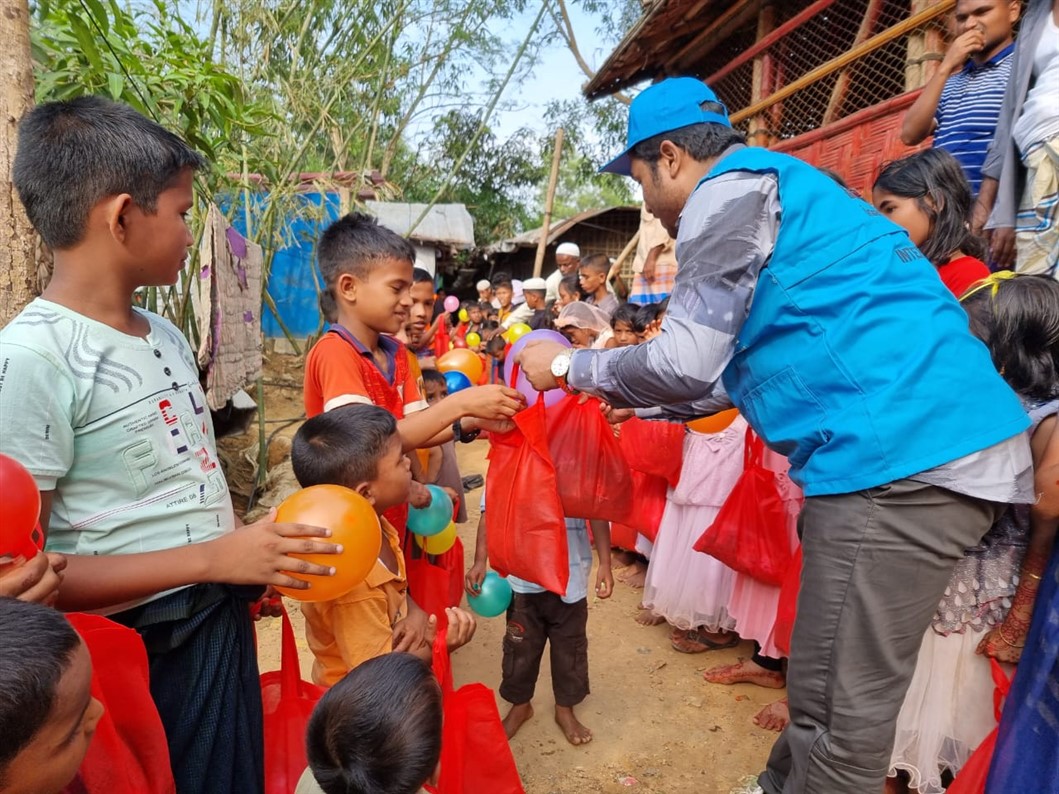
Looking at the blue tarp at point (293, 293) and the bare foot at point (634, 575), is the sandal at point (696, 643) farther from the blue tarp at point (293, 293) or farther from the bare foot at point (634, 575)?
the blue tarp at point (293, 293)

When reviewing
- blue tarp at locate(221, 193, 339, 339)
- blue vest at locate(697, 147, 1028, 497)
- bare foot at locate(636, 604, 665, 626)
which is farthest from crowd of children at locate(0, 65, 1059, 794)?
blue tarp at locate(221, 193, 339, 339)

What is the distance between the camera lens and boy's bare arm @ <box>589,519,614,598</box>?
2.87 meters

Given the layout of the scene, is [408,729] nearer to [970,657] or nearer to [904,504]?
[904,504]

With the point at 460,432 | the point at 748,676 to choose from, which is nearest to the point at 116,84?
the point at 460,432

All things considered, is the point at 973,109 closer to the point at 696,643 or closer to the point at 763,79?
the point at 696,643

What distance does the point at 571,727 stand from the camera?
280 centimetres

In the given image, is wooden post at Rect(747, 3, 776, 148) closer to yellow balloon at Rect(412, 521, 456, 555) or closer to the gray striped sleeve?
the gray striped sleeve

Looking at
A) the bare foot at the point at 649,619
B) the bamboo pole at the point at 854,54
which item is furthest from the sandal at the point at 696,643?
the bamboo pole at the point at 854,54

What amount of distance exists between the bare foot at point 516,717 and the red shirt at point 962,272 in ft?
7.94

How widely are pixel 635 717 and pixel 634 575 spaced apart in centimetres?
150

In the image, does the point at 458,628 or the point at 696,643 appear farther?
the point at 696,643

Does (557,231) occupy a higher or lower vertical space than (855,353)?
higher

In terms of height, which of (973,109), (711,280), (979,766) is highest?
(973,109)

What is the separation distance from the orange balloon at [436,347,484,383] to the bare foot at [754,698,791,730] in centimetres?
238
